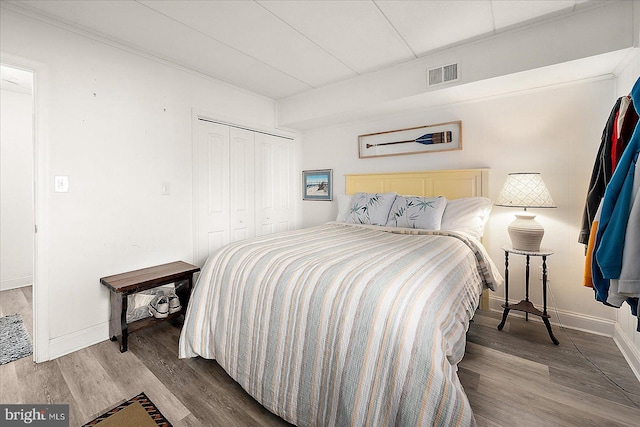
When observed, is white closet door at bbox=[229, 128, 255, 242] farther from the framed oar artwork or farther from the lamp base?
the lamp base

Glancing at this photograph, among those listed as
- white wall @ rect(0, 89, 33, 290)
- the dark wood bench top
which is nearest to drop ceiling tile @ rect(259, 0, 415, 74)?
the dark wood bench top

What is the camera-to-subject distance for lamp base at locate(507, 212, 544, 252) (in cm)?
226

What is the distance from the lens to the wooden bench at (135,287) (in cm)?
207

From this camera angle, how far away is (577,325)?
7.92 ft

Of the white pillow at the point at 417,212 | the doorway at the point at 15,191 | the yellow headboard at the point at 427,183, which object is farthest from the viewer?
the doorway at the point at 15,191

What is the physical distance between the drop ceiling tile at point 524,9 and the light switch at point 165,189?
2964 mm

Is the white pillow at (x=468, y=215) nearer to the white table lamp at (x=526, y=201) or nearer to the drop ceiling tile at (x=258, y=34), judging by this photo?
the white table lamp at (x=526, y=201)

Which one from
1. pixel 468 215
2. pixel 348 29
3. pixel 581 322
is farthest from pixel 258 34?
pixel 581 322

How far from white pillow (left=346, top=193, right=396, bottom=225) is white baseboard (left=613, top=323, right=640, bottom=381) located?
6.32 ft

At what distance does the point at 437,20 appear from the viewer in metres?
2.06

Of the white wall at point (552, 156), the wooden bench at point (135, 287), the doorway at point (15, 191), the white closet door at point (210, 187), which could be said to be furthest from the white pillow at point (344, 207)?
the doorway at point (15, 191)

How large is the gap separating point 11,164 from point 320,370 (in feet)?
14.8

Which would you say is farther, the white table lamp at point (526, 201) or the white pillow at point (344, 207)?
the white pillow at point (344, 207)

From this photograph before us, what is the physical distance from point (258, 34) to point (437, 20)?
53.9 inches
